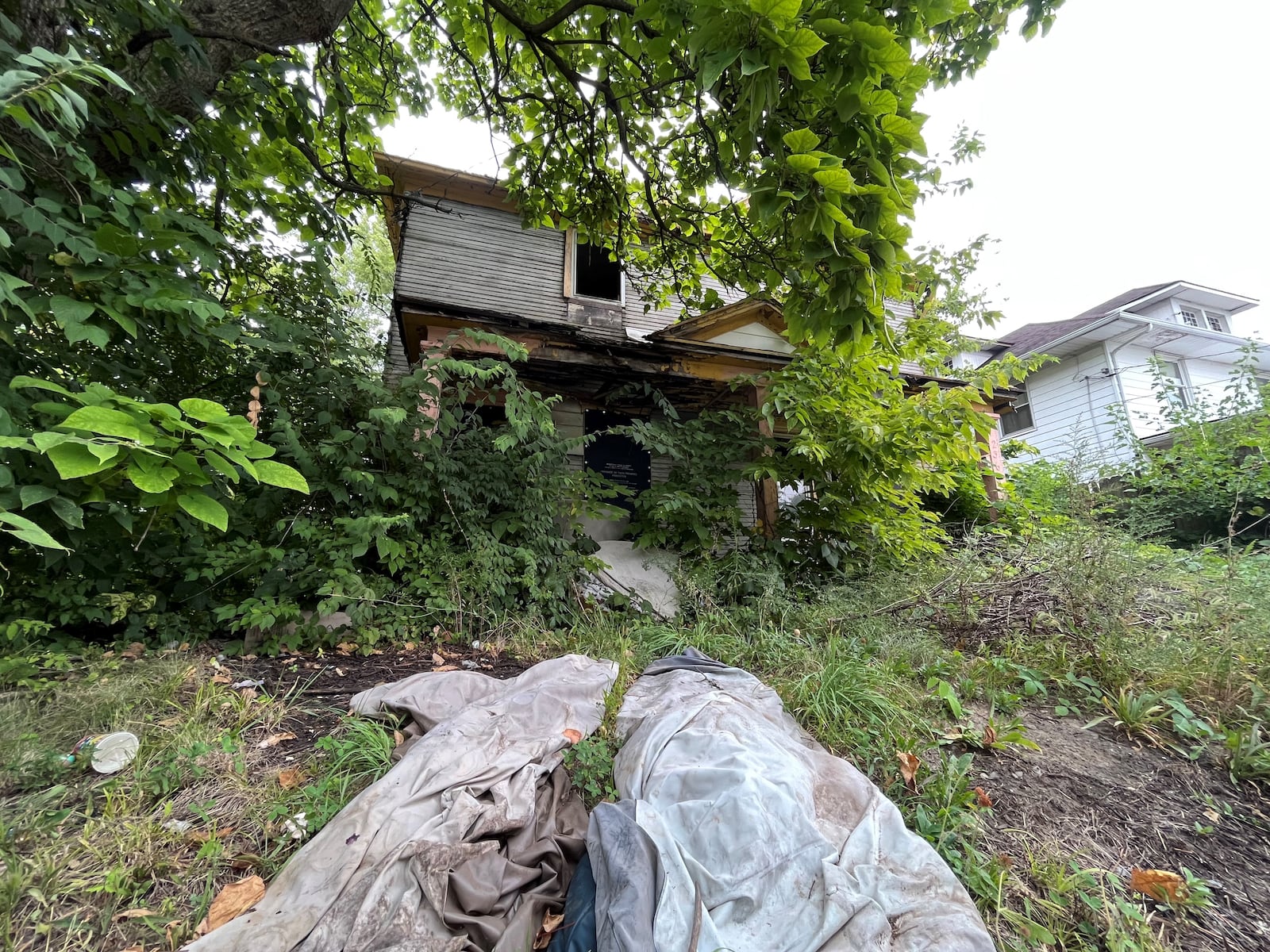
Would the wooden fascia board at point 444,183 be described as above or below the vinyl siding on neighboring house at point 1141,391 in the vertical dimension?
above

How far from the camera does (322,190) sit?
14.7 feet

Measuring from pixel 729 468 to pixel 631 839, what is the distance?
4.31 m

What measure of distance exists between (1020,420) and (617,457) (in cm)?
1332

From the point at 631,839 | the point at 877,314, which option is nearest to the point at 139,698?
the point at 631,839

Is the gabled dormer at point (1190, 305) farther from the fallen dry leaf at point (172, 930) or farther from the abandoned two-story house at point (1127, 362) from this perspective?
the fallen dry leaf at point (172, 930)

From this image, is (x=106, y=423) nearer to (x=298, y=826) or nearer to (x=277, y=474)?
(x=277, y=474)

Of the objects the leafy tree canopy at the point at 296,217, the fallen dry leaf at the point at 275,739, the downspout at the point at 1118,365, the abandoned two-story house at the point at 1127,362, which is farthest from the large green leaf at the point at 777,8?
the downspout at the point at 1118,365

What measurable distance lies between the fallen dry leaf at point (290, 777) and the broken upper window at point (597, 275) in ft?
24.9

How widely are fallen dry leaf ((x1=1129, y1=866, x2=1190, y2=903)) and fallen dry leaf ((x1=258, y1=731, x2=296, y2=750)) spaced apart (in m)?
3.44

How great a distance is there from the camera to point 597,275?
8.45m

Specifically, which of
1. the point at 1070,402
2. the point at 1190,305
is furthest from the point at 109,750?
the point at 1190,305

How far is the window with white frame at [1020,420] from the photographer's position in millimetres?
14057

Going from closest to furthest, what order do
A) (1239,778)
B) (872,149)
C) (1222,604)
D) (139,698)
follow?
(872,149)
(1239,778)
(139,698)
(1222,604)

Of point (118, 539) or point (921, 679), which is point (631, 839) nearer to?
point (921, 679)
